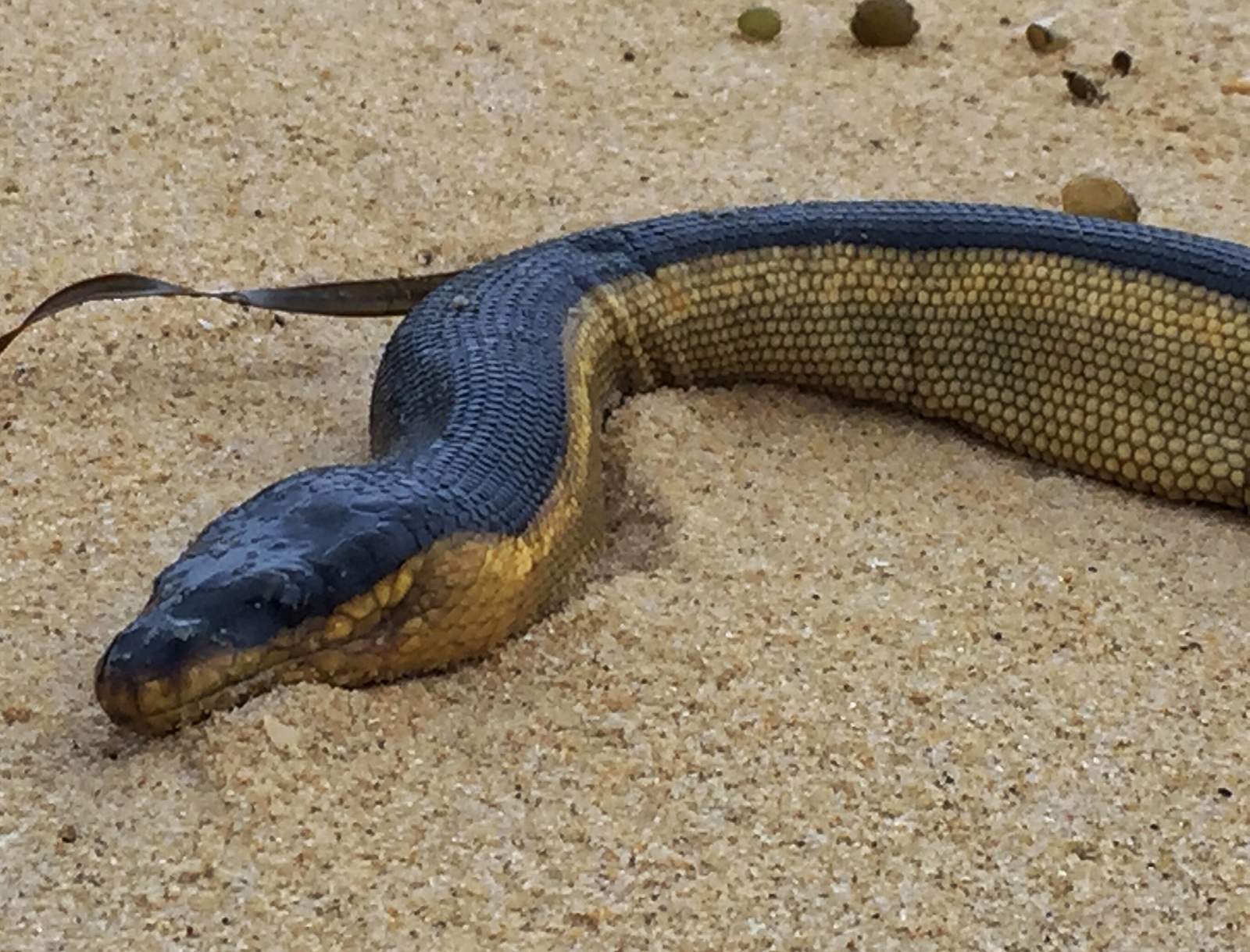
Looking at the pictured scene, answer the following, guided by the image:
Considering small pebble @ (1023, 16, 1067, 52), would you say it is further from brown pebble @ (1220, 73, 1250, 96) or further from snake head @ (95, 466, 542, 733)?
snake head @ (95, 466, 542, 733)

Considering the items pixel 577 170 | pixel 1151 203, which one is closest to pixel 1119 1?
pixel 1151 203

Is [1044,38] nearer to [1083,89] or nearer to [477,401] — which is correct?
[1083,89]

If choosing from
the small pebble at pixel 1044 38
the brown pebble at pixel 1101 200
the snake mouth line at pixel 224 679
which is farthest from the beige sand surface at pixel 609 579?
the small pebble at pixel 1044 38

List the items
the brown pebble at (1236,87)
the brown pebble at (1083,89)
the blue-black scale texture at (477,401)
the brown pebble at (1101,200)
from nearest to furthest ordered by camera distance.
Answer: the blue-black scale texture at (477,401) < the brown pebble at (1101,200) < the brown pebble at (1083,89) < the brown pebble at (1236,87)

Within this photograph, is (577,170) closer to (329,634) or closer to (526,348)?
(526,348)

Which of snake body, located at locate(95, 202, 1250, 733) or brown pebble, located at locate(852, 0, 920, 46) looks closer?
snake body, located at locate(95, 202, 1250, 733)

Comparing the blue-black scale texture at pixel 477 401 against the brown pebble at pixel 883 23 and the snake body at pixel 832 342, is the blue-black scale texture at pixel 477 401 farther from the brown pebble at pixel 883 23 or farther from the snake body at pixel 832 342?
the brown pebble at pixel 883 23

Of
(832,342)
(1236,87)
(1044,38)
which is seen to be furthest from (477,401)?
(1236,87)

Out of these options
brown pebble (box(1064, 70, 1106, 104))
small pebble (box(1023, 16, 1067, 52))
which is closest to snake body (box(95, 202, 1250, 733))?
brown pebble (box(1064, 70, 1106, 104))
